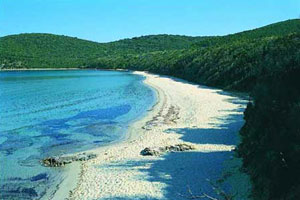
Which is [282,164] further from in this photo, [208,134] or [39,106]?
[39,106]

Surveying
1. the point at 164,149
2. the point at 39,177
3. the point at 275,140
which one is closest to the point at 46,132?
the point at 39,177

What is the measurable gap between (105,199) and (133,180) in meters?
2.09

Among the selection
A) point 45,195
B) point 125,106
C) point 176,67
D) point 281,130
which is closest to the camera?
point 281,130

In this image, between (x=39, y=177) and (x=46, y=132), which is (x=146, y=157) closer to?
(x=39, y=177)

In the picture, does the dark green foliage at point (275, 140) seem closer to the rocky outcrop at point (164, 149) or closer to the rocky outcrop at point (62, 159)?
the rocky outcrop at point (164, 149)

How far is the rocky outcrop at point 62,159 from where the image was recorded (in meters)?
18.8

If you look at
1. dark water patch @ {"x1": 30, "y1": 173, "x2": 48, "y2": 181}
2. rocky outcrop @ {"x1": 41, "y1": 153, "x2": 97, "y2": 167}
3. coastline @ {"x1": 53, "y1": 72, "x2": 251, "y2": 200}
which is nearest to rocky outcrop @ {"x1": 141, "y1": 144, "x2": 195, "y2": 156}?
coastline @ {"x1": 53, "y1": 72, "x2": 251, "y2": 200}

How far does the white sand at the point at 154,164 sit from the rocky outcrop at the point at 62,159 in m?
0.77

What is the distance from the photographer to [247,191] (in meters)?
13.5

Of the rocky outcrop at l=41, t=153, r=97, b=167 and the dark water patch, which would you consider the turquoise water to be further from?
the rocky outcrop at l=41, t=153, r=97, b=167

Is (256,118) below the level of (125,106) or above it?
above

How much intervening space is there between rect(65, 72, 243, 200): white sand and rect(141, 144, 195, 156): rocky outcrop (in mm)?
405

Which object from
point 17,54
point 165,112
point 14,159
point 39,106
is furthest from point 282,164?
point 17,54

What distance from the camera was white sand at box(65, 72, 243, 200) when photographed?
14.5 m
